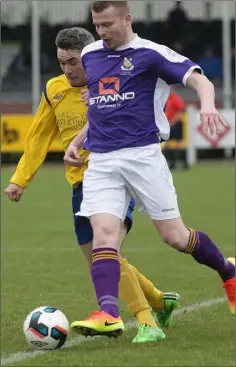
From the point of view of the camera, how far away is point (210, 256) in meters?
6.71

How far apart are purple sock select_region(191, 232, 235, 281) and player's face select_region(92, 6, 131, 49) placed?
140 cm

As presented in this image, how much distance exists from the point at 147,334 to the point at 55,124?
1668 millimetres

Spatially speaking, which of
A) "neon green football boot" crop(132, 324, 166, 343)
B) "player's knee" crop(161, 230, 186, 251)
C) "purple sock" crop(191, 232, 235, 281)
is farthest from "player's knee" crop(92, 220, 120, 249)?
"purple sock" crop(191, 232, 235, 281)

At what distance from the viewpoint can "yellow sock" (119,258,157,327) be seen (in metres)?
6.51

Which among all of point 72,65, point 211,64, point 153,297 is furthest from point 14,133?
point 72,65

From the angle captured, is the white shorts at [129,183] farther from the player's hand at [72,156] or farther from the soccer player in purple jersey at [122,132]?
the player's hand at [72,156]

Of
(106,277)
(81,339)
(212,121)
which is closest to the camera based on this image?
(212,121)

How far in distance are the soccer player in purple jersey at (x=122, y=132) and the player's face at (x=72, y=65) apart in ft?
1.07

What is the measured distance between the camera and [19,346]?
6.24 meters

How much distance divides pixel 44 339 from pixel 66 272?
413cm

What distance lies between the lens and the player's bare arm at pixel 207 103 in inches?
217

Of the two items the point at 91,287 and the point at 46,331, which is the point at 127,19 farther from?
the point at 91,287

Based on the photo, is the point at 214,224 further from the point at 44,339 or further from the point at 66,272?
the point at 44,339

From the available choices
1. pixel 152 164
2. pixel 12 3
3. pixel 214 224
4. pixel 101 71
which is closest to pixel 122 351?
pixel 152 164
